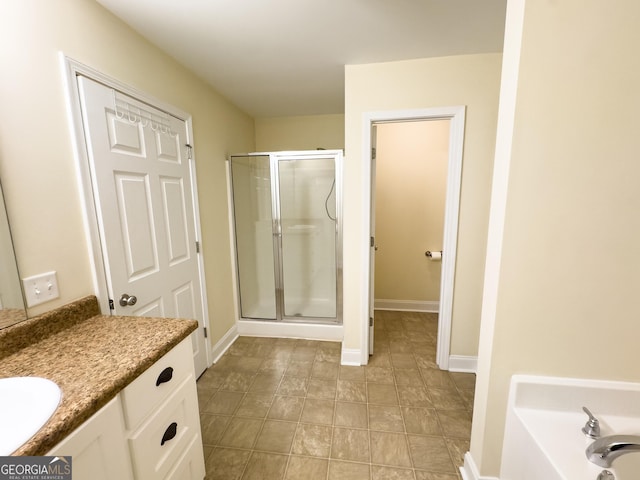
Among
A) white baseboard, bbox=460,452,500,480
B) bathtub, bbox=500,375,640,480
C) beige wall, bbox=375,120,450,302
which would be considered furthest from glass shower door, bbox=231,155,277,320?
bathtub, bbox=500,375,640,480

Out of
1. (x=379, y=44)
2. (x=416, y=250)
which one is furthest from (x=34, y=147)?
(x=416, y=250)

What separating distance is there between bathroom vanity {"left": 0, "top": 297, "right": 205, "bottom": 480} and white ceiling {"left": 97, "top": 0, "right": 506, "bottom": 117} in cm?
150

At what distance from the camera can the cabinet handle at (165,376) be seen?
0.94 m

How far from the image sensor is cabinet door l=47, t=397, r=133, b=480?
64 centimetres

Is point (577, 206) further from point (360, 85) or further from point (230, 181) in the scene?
point (230, 181)

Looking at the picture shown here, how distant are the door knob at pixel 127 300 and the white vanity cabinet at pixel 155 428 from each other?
0.54 meters

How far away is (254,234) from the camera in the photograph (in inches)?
115

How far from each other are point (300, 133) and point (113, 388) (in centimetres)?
292

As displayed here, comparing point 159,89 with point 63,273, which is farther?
point 159,89

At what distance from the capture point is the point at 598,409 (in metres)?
1.05

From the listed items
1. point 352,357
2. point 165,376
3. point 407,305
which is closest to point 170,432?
point 165,376

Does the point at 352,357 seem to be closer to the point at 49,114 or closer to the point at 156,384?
the point at 156,384

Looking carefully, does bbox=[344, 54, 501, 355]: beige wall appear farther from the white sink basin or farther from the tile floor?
the white sink basin

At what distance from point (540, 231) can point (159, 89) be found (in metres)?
2.17
